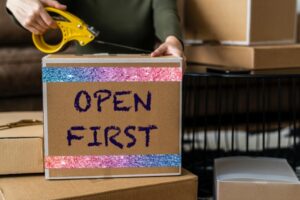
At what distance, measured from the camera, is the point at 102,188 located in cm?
71

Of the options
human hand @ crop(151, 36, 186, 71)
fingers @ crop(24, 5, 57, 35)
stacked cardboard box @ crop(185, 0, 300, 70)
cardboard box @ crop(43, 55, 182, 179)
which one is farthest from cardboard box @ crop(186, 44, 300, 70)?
fingers @ crop(24, 5, 57, 35)

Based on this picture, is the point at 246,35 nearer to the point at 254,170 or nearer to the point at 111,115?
the point at 254,170

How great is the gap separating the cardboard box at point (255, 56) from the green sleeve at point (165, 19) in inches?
7.2

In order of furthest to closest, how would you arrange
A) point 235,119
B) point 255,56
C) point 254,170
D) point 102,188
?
point 235,119 < point 255,56 < point 254,170 < point 102,188

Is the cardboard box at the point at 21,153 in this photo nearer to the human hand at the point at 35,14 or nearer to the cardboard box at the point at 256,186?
the human hand at the point at 35,14

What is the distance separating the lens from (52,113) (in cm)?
72

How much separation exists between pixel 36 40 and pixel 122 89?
0.20 meters

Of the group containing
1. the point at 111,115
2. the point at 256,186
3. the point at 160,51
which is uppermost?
the point at 160,51

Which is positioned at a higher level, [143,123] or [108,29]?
[108,29]

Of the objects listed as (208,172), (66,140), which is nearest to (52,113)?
(66,140)

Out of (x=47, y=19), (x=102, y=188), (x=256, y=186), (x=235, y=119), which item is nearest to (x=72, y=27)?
(x=47, y=19)

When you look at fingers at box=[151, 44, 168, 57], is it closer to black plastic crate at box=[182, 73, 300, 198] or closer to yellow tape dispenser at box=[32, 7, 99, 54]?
yellow tape dispenser at box=[32, 7, 99, 54]

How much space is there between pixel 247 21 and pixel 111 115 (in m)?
0.52

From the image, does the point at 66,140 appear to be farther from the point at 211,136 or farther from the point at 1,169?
the point at 211,136
